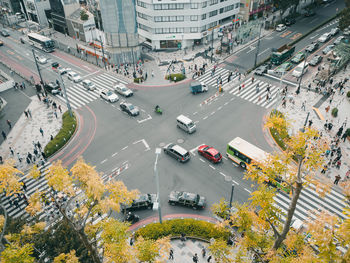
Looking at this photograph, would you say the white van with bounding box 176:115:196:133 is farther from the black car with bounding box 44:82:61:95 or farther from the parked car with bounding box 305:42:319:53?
the parked car with bounding box 305:42:319:53

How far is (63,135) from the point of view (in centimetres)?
4178

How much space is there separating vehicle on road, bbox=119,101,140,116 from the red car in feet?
Result: 46.7

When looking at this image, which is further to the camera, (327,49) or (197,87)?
(327,49)

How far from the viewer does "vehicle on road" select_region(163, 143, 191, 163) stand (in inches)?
1459

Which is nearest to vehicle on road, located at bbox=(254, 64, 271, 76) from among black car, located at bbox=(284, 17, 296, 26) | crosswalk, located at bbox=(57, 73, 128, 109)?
crosswalk, located at bbox=(57, 73, 128, 109)

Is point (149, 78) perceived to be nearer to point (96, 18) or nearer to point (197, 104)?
point (197, 104)

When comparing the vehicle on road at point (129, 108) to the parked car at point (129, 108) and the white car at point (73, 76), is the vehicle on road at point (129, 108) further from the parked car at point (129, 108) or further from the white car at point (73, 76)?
the white car at point (73, 76)

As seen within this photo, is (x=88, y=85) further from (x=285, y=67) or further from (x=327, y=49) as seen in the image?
(x=327, y=49)

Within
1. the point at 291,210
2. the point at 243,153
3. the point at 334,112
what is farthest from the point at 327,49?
the point at 291,210

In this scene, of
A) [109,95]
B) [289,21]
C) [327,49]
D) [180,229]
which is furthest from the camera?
[289,21]

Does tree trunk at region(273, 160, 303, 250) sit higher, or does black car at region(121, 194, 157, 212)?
tree trunk at region(273, 160, 303, 250)

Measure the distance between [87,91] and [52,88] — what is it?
693cm

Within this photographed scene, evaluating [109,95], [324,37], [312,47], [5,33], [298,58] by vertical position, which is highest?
[324,37]

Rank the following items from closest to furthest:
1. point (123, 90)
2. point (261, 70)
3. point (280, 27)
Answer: point (123, 90) < point (261, 70) < point (280, 27)
